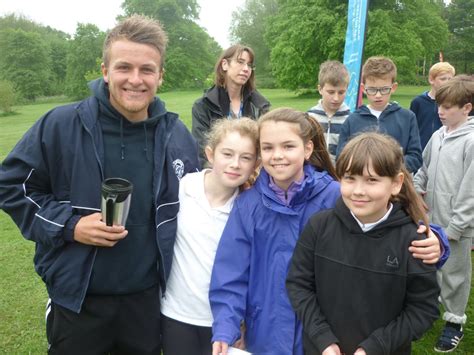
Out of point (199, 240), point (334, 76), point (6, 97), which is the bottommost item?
point (6, 97)

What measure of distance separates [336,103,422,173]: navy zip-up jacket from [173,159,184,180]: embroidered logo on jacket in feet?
6.17

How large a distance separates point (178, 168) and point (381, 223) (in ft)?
3.71

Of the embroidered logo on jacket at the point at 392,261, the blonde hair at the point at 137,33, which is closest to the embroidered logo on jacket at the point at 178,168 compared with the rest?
the blonde hair at the point at 137,33

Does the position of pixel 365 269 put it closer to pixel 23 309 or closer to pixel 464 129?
pixel 464 129


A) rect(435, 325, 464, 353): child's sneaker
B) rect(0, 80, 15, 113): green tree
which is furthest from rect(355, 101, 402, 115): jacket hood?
rect(0, 80, 15, 113): green tree

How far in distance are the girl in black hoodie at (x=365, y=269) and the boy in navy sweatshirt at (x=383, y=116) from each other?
6.03 ft

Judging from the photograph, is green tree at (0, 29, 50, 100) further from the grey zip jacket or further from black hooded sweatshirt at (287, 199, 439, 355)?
black hooded sweatshirt at (287, 199, 439, 355)

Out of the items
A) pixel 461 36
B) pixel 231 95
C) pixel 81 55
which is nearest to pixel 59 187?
pixel 231 95

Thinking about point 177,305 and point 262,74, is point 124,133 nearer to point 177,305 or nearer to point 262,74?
point 177,305

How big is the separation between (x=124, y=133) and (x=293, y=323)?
134 centimetres

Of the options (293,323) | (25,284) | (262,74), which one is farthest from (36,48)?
(293,323)

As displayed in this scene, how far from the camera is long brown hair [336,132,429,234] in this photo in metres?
2.09

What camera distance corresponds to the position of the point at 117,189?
1957 mm

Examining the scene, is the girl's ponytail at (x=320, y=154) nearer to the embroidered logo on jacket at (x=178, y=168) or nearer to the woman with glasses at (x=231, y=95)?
the embroidered logo on jacket at (x=178, y=168)
